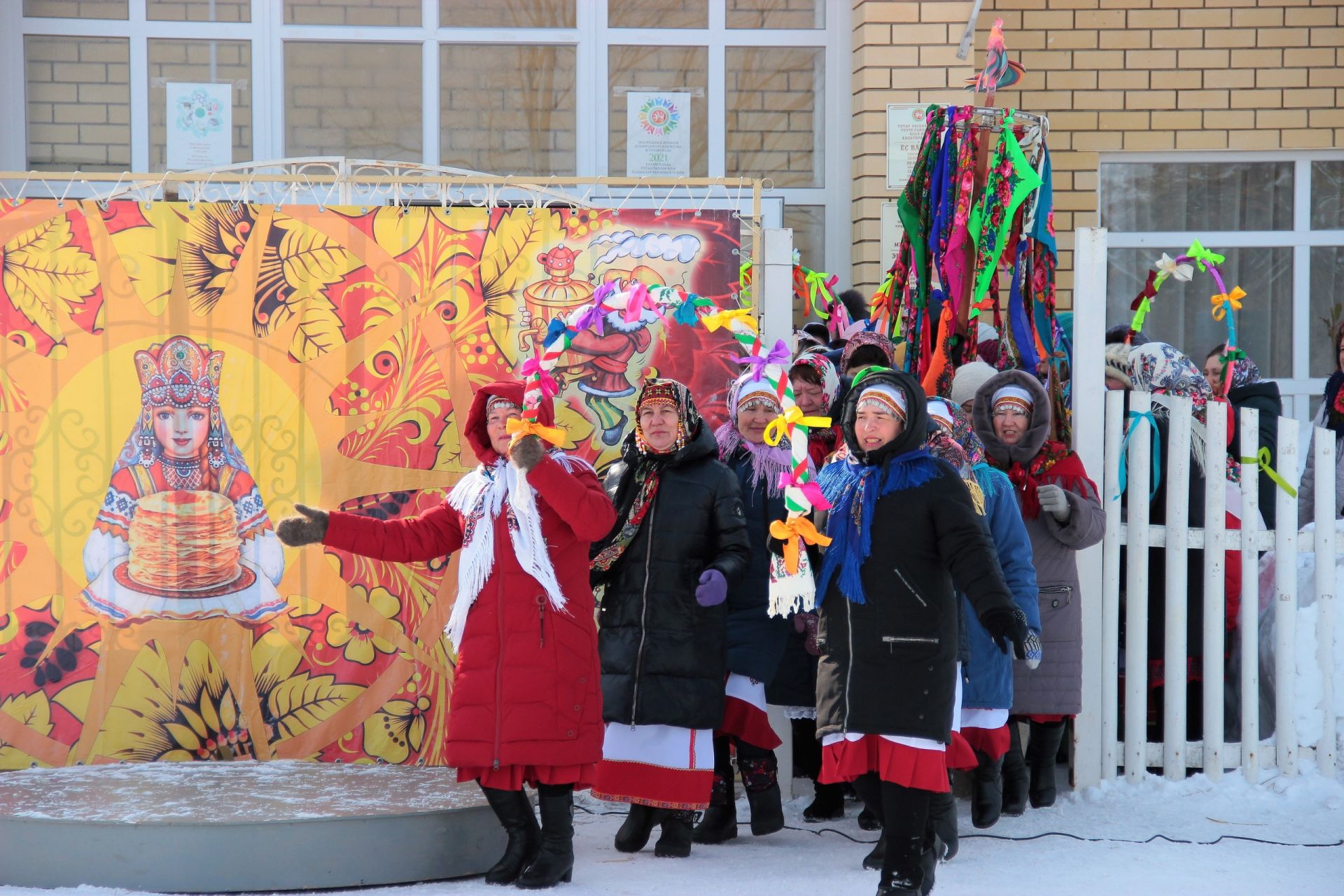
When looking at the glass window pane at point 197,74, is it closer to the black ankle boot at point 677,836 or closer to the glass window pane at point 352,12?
the glass window pane at point 352,12

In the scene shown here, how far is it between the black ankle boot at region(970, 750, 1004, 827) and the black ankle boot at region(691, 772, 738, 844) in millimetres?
823

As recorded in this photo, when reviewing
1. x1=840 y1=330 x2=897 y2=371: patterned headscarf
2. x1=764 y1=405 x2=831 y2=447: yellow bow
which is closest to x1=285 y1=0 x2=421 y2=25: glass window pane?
x1=840 y1=330 x2=897 y2=371: patterned headscarf

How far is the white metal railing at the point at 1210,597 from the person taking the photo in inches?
199

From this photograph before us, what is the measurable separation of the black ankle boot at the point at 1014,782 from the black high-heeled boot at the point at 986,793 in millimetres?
164

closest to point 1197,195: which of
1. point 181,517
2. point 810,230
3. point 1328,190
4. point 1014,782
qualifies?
point 1328,190

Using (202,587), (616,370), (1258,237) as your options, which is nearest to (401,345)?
(616,370)

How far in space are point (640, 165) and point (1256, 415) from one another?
11.2ft

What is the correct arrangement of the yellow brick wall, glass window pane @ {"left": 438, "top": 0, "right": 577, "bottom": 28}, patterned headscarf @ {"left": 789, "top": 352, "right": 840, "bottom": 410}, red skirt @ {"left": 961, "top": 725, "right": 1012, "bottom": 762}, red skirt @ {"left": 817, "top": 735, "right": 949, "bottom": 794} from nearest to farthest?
red skirt @ {"left": 817, "top": 735, "right": 949, "bottom": 794} → red skirt @ {"left": 961, "top": 725, "right": 1012, "bottom": 762} → patterned headscarf @ {"left": 789, "top": 352, "right": 840, "bottom": 410} → glass window pane @ {"left": 438, "top": 0, "right": 577, "bottom": 28} → the yellow brick wall

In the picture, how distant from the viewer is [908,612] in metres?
3.83

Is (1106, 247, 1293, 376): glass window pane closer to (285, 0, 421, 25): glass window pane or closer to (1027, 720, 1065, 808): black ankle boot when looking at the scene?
(1027, 720, 1065, 808): black ankle boot

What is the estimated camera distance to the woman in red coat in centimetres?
397

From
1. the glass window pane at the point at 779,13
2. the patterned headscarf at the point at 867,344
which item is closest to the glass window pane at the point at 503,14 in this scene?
the glass window pane at the point at 779,13

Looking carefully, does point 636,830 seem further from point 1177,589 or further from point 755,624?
point 1177,589

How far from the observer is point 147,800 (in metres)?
4.13
